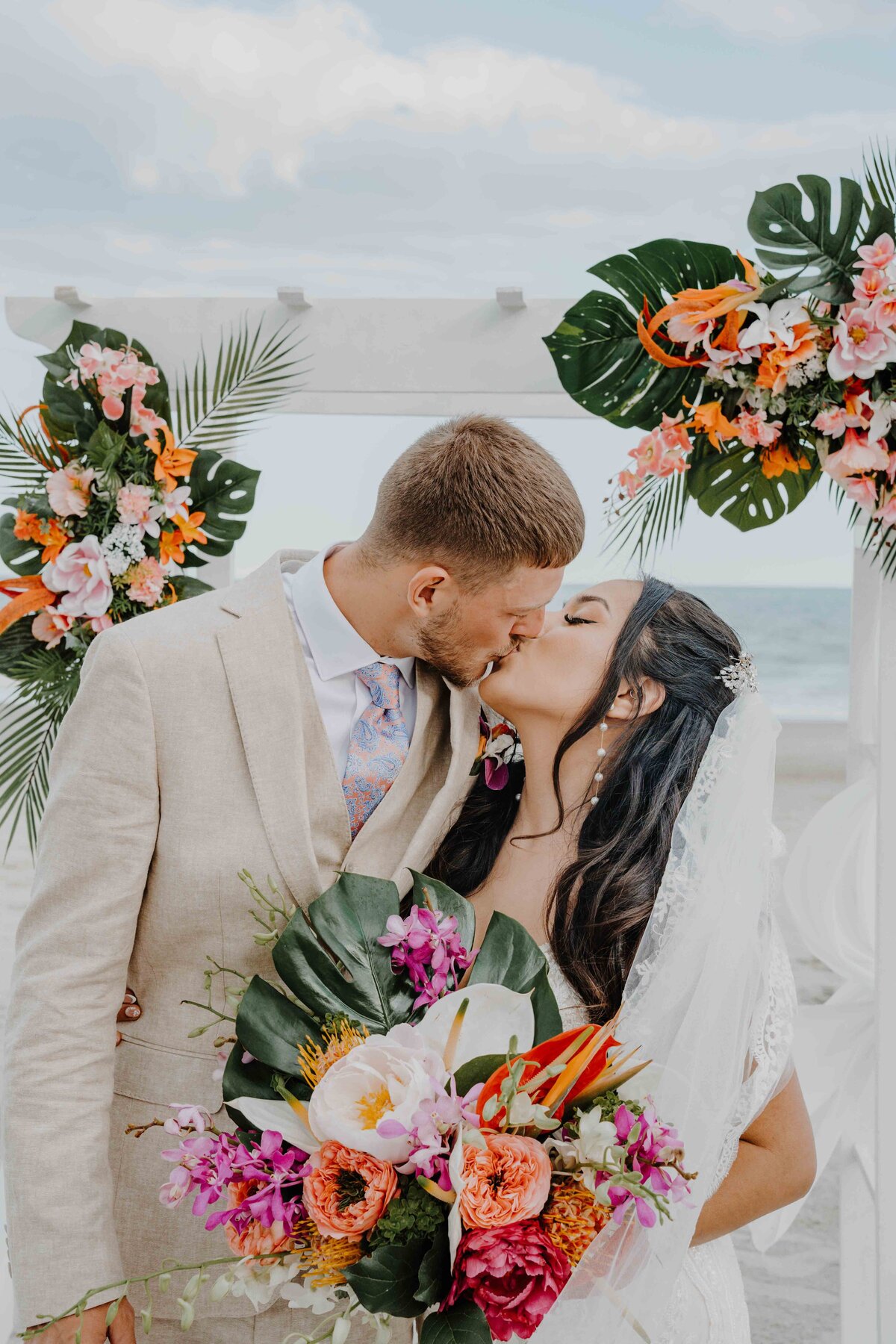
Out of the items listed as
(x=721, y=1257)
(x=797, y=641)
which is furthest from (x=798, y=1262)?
(x=797, y=641)

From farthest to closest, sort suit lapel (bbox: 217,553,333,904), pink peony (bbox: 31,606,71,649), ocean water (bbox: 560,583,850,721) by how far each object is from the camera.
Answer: ocean water (bbox: 560,583,850,721) < pink peony (bbox: 31,606,71,649) < suit lapel (bbox: 217,553,333,904)

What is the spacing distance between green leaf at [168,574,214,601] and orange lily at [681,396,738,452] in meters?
1.18

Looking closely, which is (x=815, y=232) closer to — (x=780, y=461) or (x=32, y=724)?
(x=780, y=461)

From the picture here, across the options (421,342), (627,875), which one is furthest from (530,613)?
(421,342)

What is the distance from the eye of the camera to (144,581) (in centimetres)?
254

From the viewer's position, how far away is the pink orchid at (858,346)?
219 cm

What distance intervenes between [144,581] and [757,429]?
4.52ft

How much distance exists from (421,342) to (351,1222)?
202 centimetres

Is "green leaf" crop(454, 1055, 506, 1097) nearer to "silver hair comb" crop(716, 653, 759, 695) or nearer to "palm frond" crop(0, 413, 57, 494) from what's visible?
"silver hair comb" crop(716, 653, 759, 695)

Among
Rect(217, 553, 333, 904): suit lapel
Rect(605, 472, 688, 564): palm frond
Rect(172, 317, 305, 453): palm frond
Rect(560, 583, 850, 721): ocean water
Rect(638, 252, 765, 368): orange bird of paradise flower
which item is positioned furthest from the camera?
Rect(560, 583, 850, 721): ocean water

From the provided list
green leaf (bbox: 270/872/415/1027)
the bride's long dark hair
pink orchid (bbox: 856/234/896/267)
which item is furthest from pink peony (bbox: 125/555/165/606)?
pink orchid (bbox: 856/234/896/267)

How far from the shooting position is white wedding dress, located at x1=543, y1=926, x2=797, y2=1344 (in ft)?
6.21

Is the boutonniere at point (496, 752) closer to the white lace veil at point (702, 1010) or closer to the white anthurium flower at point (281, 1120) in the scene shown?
the white lace veil at point (702, 1010)

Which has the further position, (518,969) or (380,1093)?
(518,969)
